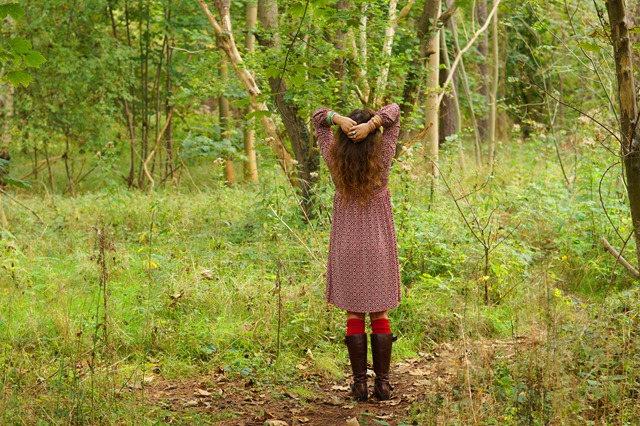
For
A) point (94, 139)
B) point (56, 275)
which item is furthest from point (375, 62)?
point (94, 139)

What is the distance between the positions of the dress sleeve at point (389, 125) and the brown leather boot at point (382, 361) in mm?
1134

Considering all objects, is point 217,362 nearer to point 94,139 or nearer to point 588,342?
point 588,342

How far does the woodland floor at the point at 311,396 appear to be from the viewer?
14.7 ft

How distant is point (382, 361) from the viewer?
190 inches

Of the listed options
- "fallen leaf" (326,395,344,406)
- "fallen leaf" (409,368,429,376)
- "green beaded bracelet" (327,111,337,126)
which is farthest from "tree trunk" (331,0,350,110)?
"fallen leaf" (326,395,344,406)

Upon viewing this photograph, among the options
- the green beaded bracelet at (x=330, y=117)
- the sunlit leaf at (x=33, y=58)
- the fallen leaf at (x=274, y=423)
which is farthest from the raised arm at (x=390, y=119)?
the sunlit leaf at (x=33, y=58)

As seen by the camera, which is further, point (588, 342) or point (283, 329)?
point (283, 329)

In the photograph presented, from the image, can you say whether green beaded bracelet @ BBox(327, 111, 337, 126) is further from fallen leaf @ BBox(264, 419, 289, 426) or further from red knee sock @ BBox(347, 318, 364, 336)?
fallen leaf @ BBox(264, 419, 289, 426)

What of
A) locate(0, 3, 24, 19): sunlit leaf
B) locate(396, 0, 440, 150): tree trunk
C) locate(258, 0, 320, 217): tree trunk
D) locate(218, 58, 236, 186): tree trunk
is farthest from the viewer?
locate(218, 58, 236, 186): tree trunk

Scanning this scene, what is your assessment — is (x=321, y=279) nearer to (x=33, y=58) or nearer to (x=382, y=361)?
(x=382, y=361)

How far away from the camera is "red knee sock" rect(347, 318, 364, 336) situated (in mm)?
4852

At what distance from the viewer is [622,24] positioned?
374cm

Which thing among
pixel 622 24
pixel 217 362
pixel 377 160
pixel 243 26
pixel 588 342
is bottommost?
pixel 217 362

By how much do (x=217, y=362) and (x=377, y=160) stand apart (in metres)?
1.93
